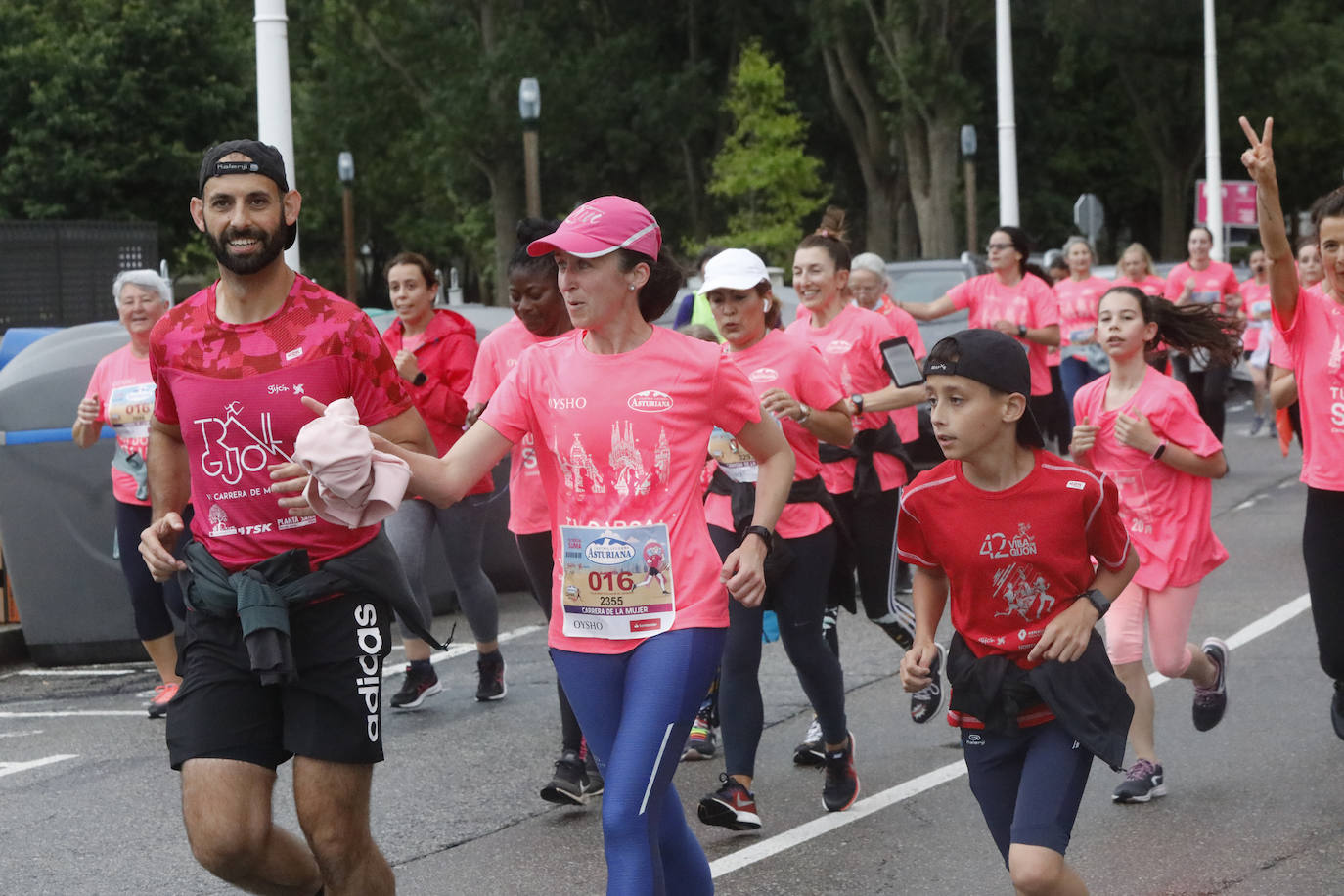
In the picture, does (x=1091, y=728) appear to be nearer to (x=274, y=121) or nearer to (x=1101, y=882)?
(x=1101, y=882)

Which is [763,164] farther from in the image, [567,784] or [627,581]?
[627,581]

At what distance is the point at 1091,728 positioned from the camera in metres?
4.34

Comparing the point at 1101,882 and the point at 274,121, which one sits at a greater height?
the point at 274,121

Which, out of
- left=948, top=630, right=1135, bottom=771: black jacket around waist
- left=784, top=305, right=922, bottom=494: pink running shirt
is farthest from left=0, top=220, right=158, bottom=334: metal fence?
left=948, top=630, right=1135, bottom=771: black jacket around waist

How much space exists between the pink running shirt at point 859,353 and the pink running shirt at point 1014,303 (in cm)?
499

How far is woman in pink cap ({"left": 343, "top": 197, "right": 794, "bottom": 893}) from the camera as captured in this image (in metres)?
4.25

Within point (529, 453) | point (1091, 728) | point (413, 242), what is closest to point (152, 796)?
point (529, 453)

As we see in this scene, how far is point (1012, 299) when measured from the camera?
12.8 m

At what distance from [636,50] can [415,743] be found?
36619 mm

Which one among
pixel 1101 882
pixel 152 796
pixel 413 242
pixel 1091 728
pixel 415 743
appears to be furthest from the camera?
pixel 413 242

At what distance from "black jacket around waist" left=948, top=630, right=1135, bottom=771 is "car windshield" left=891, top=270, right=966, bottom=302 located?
13.6 m

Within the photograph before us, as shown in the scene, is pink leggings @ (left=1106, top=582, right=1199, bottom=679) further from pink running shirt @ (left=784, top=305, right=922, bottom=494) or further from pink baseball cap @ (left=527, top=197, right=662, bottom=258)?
pink baseball cap @ (left=527, top=197, right=662, bottom=258)

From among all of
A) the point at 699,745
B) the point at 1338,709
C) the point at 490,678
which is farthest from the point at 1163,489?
the point at 490,678

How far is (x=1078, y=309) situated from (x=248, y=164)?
11252 millimetres
